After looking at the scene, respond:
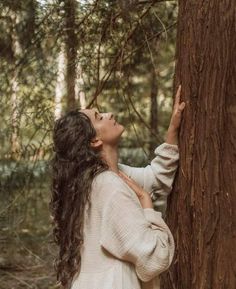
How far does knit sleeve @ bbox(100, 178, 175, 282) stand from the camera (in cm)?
244

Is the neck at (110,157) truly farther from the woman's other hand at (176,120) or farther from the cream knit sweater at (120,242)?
the woman's other hand at (176,120)

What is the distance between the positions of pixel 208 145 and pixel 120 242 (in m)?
0.56

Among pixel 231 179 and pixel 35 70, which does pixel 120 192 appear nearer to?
pixel 231 179

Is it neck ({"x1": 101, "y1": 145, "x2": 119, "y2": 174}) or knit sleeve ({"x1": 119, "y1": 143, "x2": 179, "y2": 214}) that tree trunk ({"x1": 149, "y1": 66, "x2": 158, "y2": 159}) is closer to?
knit sleeve ({"x1": 119, "y1": 143, "x2": 179, "y2": 214})

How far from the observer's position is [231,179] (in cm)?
261

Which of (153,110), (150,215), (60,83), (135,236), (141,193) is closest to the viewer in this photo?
(135,236)

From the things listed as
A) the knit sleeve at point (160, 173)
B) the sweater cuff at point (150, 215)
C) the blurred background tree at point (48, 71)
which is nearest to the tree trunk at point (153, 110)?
the blurred background tree at point (48, 71)

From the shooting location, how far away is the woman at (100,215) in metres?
2.47

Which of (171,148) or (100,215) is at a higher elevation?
(171,148)

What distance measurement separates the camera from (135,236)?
8.02 feet

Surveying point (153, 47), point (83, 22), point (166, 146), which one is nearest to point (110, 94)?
point (153, 47)

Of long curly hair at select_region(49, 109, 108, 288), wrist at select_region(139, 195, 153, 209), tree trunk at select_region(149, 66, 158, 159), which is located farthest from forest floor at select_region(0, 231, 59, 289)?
wrist at select_region(139, 195, 153, 209)

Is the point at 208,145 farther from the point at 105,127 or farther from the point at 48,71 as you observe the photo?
the point at 48,71

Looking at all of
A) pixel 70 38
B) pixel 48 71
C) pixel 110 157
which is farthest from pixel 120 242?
pixel 48 71
